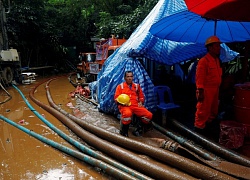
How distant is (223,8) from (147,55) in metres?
2.95

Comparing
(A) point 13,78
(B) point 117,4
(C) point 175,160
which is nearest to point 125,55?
(C) point 175,160

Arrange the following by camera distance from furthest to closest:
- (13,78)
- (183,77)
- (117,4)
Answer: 1. (117,4)
2. (13,78)
3. (183,77)

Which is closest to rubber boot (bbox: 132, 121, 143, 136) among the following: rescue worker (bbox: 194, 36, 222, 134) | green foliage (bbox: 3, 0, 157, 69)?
rescue worker (bbox: 194, 36, 222, 134)

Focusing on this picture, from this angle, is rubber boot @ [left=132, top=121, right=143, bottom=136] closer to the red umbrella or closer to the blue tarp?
the blue tarp

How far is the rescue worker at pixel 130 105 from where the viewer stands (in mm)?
4566

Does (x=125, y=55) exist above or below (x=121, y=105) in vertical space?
above

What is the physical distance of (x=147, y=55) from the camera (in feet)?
19.0

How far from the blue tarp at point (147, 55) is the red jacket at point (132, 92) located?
0.56 meters

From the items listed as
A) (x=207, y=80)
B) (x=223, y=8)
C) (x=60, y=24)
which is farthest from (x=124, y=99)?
(x=60, y=24)

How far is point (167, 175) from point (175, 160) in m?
0.38

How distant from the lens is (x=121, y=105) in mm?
4645

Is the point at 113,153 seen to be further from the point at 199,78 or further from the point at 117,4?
the point at 117,4

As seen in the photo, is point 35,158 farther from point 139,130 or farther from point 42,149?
point 139,130

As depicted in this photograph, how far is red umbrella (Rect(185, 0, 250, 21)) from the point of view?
2.74 meters
